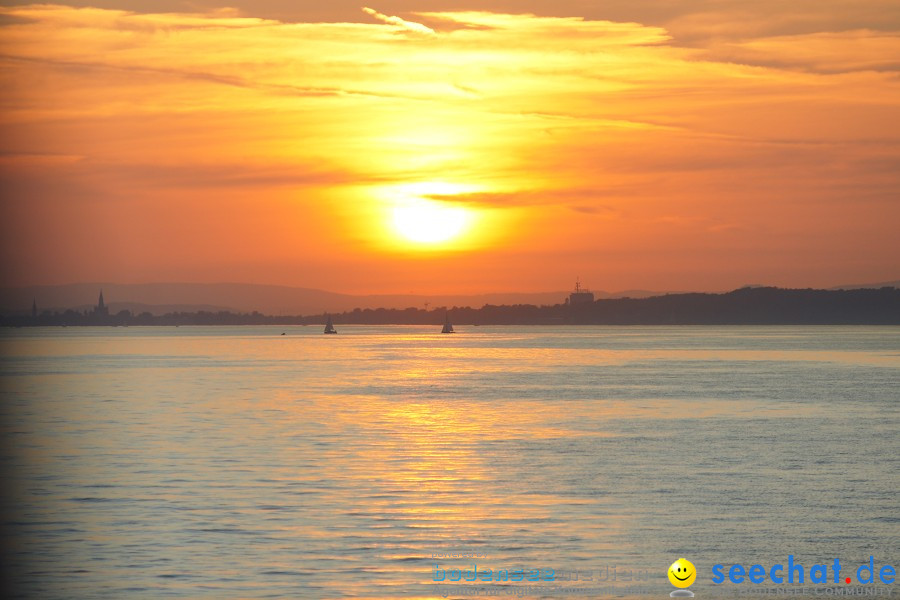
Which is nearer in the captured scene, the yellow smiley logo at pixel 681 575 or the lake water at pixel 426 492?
the yellow smiley logo at pixel 681 575

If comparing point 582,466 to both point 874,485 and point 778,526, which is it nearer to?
point 874,485

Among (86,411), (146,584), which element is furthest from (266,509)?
(86,411)

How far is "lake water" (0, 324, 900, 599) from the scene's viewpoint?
22.0 meters

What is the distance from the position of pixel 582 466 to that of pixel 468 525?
11209 millimetres

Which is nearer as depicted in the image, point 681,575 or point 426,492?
point 681,575

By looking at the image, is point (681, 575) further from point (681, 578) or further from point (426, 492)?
point (426, 492)

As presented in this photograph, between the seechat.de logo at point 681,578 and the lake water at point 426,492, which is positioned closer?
the seechat.de logo at point 681,578

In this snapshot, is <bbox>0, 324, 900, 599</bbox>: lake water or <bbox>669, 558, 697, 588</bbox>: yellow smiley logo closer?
<bbox>669, 558, 697, 588</bbox>: yellow smiley logo

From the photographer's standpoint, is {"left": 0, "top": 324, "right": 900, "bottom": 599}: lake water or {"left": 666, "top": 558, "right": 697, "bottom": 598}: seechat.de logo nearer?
{"left": 666, "top": 558, "right": 697, "bottom": 598}: seechat.de logo

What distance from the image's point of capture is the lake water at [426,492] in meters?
22.0

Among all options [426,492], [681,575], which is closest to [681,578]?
[681,575]

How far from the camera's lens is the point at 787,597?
65.8 feet

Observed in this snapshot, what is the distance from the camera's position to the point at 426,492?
30547mm

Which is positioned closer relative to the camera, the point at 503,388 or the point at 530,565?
the point at 530,565
